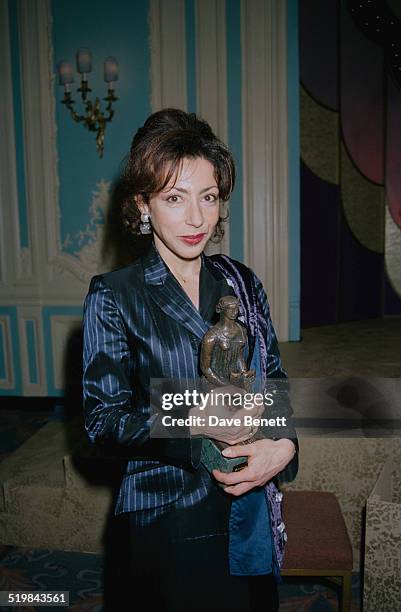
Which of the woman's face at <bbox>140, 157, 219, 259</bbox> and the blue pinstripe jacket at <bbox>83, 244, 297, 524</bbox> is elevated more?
the woman's face at <bbox>140, 157, 219, 259</bbox>

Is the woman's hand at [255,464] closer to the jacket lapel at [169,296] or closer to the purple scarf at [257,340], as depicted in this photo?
the purple scarf at [257,340]

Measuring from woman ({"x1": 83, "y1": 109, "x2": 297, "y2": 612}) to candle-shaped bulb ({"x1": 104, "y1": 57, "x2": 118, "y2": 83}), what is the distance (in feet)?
11.4

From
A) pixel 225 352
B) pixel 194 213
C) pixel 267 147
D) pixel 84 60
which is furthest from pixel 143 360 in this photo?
pixel 84 60

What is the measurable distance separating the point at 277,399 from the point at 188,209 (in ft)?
1.56

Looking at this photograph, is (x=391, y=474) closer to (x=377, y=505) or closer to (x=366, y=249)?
(x=377, y=505)

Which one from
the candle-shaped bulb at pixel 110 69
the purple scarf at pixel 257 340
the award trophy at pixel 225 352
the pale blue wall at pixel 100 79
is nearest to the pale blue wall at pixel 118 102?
the pale blue wall at pixel 100 79

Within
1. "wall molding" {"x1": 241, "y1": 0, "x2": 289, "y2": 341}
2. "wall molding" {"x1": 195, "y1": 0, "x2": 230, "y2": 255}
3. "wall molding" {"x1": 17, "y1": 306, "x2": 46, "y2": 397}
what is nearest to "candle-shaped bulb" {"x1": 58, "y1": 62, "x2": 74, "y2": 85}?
"wall molding" {"x1": 195, "y1": 0, "x2": 230, "y2": 255}

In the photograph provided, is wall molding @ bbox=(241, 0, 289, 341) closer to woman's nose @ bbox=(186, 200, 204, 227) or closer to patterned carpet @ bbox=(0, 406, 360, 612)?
patterned carpet @ bbox=(0, 406, 360, 612)

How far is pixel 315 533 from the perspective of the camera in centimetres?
224

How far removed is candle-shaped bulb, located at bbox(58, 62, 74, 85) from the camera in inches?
177

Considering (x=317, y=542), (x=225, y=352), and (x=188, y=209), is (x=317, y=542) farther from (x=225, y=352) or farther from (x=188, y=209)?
(x=188, y=209)

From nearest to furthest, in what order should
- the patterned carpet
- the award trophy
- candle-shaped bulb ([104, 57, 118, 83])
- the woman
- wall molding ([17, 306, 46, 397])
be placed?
the award trophy → the woman → the patterned carpet → candle-shaped bulb ([104, 57, 118, 83]) → wall molding ([17, 306, 46, 397])

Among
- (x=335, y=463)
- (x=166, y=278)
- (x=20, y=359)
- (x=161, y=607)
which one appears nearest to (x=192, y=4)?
Answer: (x=20, y=359)

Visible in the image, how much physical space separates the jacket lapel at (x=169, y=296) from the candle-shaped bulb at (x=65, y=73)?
145 inches
